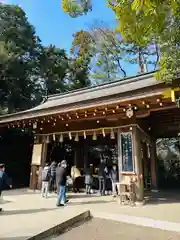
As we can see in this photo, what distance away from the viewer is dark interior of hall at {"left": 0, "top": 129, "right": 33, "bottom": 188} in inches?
446

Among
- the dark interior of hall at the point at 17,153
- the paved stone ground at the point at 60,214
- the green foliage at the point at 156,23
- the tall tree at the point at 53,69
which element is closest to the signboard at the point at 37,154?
the paved stone ground at the point at 60,214

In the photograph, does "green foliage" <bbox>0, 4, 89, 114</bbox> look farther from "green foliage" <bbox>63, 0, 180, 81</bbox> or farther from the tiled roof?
"green foliage" <bbox>63, 0, 180, 81</bbox>

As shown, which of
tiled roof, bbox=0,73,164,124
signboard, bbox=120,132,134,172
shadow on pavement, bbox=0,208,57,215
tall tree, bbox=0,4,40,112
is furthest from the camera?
tall tree, bbox=0,4,40,112

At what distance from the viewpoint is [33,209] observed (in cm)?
575

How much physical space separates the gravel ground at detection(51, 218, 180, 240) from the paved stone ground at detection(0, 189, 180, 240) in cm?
23

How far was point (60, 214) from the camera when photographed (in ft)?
16.8

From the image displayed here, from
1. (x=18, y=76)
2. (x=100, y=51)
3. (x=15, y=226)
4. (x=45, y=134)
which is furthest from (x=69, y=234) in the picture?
(x=100, y=51)

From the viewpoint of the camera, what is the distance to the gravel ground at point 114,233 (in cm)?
396

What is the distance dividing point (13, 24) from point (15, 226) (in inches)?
591

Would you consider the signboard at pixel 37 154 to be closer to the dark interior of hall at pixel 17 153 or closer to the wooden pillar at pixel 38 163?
the wooden pillar at pixel 38 163

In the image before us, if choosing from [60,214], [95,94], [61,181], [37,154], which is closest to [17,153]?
[37,154]

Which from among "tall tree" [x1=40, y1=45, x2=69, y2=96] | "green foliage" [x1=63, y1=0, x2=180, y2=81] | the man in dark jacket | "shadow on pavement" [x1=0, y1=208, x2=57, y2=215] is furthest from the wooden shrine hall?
"tall tree" [x1=40, y1=45, x2=69, y2=96]

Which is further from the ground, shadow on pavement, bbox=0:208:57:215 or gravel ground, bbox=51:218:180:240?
shadow on pavement, bbox=0:208:57:215

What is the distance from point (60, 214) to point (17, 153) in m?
7.56
